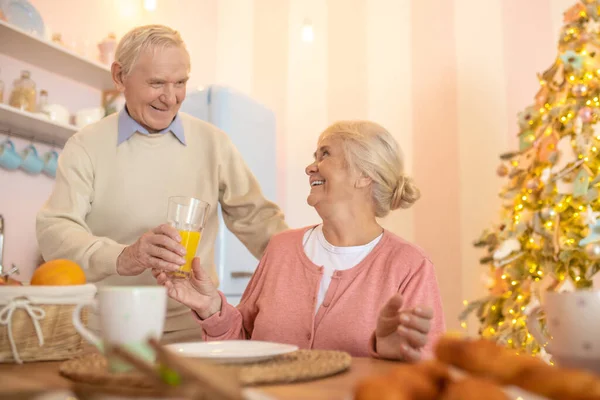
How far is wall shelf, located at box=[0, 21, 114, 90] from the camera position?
8.90ft

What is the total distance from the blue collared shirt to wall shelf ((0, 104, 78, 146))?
3.32ft

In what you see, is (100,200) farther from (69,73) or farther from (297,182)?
(297,182)

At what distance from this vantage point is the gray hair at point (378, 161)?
180cm

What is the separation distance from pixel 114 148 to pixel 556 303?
1437 millimetres

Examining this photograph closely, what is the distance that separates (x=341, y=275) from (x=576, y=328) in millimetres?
841

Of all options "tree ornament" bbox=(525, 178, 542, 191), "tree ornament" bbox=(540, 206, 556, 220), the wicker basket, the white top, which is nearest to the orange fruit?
the wicker basket

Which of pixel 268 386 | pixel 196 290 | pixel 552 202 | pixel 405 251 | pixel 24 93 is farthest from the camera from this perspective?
pixel 24 93

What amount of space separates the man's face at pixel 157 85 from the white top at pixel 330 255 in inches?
24.6

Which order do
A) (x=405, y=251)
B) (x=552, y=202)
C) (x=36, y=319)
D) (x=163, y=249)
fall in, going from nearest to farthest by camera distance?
(x=36, y=319) → (x=163, y=249) → (x=405, y=251) → (x=552, y=202)

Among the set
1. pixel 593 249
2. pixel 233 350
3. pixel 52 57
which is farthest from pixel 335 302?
pixel 52 57

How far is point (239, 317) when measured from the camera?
63.4 inches

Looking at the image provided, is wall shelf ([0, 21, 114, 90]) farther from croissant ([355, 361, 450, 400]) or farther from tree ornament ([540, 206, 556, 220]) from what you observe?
croissant ([355, 361, 450, 400])

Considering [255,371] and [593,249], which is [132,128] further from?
[593,249]

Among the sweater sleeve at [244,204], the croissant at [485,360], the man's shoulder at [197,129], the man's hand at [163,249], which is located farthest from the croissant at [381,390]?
the man's shoulder at [197,129]
